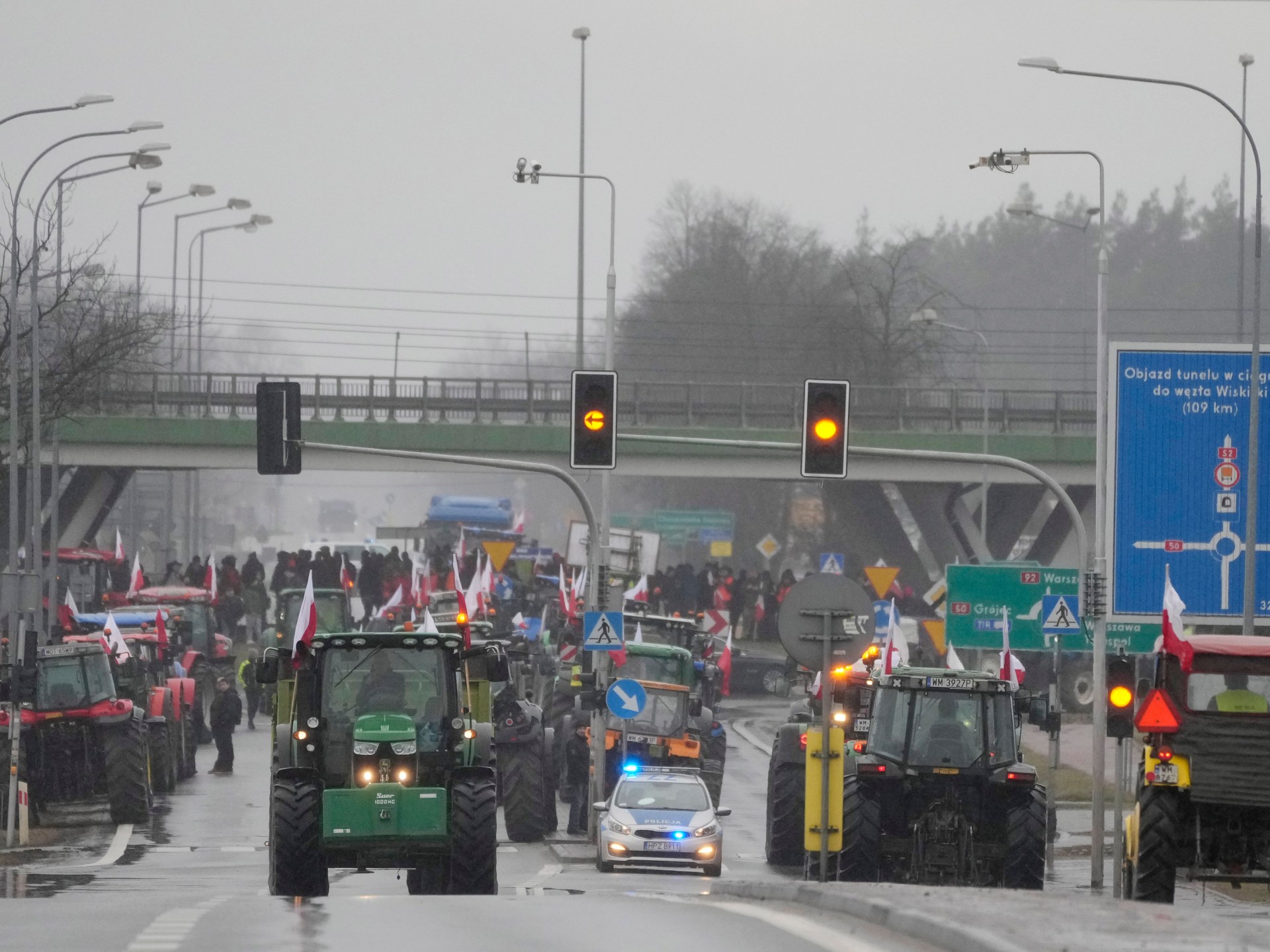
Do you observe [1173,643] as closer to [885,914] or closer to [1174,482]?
[885,914]

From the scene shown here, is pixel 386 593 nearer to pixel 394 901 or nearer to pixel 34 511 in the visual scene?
pixel 34 511

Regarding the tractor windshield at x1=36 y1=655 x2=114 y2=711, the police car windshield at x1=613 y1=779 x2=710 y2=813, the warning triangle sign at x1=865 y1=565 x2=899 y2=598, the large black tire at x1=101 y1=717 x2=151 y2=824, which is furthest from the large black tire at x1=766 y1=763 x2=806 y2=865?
the warning triangle sign at x1=865 y1=565 x2=899 y2=598

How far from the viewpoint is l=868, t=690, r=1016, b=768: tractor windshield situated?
774 inches

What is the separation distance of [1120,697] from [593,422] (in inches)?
277

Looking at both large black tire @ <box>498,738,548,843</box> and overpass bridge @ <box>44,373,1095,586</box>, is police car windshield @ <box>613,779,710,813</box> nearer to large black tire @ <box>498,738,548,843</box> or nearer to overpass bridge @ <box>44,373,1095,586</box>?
Answer: large black tire @ <box>498,738,548,843</box>

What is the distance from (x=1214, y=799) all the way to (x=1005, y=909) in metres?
4.56

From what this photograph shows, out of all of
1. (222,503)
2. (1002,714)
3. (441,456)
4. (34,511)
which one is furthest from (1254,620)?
(222,503)

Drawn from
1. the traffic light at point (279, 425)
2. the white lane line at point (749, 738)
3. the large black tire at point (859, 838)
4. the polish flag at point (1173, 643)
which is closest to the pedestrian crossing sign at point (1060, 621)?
the white lane line at point (749, 738)

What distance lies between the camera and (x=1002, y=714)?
65.4 feet

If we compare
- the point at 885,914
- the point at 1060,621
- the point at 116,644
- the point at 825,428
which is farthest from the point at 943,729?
the point at 116,644

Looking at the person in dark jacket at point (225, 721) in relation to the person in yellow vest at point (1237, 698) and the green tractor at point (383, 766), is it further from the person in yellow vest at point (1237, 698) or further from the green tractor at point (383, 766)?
the person in yellow vest at point (1237, 698)

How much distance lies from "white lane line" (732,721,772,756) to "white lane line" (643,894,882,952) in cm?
2430

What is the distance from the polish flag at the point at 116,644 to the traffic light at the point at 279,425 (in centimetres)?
550

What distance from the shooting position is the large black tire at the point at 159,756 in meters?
29.4
